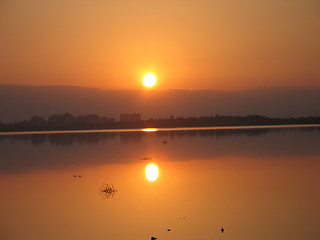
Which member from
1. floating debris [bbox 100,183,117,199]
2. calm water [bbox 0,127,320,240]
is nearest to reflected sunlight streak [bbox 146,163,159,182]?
calm water [bbox 0,127,320,240]

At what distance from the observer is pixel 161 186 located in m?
Result: 20.9

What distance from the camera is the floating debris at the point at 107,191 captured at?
62.7 ft

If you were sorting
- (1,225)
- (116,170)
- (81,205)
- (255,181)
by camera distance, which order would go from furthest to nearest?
(116,170)
(255,181)
(81,205)
(1,225)

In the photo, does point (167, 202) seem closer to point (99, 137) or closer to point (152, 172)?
point (152, 172)

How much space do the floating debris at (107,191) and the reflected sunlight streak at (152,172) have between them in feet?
8.26

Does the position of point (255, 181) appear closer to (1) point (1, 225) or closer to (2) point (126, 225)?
(2) point (126, 225)

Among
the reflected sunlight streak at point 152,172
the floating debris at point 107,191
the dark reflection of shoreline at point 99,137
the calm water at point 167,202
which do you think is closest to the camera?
the calm water at point 167,202

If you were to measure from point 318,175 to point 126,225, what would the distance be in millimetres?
11542

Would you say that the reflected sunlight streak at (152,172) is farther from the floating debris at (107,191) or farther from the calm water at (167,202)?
the floating debris at (107,191)

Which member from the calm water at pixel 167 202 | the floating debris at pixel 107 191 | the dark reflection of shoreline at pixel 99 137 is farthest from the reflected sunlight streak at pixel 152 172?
the dark reflection of shoreline at pixel 99 137

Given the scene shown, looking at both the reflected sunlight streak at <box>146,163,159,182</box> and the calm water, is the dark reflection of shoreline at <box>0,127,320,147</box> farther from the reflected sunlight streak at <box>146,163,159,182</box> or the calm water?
the calm water

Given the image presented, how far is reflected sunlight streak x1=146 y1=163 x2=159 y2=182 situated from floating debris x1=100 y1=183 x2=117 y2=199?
2.52 meters

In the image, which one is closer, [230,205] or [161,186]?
[230,205]

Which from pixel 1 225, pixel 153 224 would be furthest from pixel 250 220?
pixel 1 225
